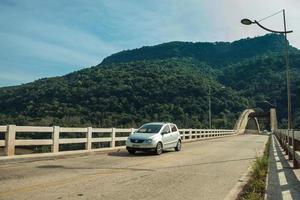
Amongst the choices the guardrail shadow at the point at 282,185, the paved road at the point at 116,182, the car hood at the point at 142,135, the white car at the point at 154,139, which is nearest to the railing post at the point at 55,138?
the paved road at the point at 116,182

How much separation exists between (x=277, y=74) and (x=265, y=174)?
130339 mm

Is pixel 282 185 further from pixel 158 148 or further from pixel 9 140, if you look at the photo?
pixel 158 148

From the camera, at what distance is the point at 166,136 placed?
21828 millimetres

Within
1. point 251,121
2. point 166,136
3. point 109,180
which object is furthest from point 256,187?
point 251,121

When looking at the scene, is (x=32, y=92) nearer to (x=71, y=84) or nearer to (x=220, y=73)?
(x=71, y=84)

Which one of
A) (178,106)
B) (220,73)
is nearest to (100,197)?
(178,106)

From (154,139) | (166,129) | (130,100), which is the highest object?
(130,100)

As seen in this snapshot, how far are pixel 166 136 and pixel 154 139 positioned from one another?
5.47ft

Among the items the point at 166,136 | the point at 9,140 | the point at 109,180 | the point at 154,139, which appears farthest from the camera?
the point at 166,136

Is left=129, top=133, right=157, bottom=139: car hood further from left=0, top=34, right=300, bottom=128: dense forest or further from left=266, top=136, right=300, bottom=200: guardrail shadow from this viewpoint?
left=0, top=34, right=300, bottom=128: dense forest

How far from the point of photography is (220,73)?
7087 inches

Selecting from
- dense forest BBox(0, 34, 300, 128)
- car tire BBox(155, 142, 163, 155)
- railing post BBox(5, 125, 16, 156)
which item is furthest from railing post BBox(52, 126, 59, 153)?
dense forest BBox(0, 34, 300, 128)

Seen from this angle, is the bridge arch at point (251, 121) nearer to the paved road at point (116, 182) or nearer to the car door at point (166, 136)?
the car door at point (166, 136)

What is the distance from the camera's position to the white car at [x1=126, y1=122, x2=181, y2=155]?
1991cm
